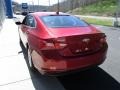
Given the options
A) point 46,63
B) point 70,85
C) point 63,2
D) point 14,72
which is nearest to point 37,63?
point 46,63

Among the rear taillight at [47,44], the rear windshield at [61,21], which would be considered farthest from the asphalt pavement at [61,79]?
the rear windshield at [61,21]

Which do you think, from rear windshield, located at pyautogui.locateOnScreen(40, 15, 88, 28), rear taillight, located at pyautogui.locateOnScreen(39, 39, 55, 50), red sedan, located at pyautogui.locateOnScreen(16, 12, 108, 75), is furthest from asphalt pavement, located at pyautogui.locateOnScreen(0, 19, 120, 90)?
rear windshield, located at pyautogui.locateOnScreen(40, 15, 88, 28)

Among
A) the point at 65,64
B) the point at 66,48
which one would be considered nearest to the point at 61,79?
the point at 65,64

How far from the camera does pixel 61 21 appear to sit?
222 inches

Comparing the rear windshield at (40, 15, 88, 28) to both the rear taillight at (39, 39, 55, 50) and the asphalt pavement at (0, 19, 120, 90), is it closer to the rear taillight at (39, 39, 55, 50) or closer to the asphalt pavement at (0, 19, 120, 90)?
the rear taillight at (39, 39, 55, 50)

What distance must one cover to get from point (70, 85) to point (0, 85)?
1649mm

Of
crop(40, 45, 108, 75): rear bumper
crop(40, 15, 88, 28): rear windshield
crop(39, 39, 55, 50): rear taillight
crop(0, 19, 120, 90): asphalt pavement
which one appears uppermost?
crop(40, 15, 88, 28): rear windshield

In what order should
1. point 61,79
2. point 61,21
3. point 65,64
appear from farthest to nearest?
point 61,21, point 61,79, point 65,64

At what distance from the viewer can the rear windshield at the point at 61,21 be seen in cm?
540

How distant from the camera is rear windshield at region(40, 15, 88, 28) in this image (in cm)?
540

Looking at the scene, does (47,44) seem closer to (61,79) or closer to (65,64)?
(65,64)

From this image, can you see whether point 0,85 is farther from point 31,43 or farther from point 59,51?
point 59,51

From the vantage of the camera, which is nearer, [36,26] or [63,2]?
[36,26]

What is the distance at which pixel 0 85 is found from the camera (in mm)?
5113
